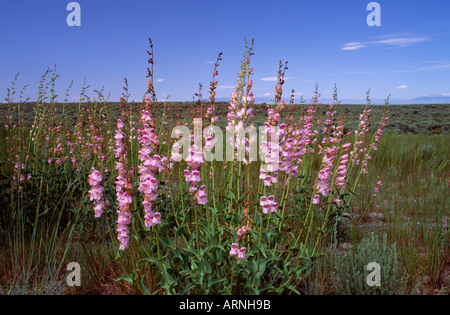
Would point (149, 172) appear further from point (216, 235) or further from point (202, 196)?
point (216, 235)

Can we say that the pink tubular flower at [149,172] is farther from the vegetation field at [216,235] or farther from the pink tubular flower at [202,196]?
the pink tubular flower at [202,196]

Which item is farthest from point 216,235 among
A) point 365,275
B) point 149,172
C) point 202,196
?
point 365,275

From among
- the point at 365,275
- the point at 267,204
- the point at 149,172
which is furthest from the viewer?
the point at 365,275

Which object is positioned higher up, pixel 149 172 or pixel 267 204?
pixel 149 172

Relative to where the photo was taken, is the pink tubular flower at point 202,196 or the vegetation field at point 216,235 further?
the vegetation field at point 216,235

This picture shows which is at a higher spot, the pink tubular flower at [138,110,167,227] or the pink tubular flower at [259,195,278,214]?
the pink tubular flower at [138,110,167,227]

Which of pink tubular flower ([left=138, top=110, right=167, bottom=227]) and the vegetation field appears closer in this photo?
pink tubular flower ([left=138, top=110, right=167, bottom=227])

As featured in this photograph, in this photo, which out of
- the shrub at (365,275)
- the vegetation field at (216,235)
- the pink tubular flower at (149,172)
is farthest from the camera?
the shrub at (365,275)

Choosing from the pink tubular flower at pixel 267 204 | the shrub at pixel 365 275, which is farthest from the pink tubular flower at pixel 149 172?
the shrub at pixel 365 275

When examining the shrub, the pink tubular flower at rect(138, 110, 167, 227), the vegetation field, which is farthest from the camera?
the shrub

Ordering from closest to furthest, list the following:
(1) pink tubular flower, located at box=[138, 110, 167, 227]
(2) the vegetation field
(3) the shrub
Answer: (1) pink tubular flower, located at box=[138, 110, 167, 227], (2) the vegetation field, (3) the shrub

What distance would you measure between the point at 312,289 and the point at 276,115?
1.34m

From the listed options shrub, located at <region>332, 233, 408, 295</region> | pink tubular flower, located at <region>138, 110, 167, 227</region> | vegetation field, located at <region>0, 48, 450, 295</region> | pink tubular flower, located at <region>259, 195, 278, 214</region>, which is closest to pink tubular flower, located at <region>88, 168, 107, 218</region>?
vegetation field, located at <region>0, 48, 450, 295</region>

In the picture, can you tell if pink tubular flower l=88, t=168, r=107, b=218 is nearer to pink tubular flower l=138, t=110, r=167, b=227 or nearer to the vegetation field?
the vegetation field
